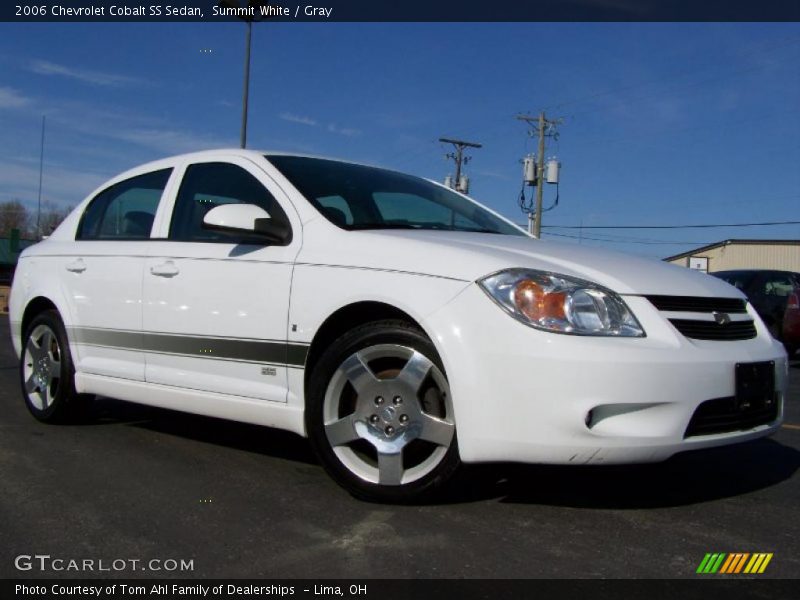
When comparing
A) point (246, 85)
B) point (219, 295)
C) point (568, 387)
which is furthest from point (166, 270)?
point (246, 85)

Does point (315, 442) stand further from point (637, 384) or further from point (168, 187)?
point (168, 187)

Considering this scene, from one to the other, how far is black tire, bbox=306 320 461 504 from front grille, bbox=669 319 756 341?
0.99 metres

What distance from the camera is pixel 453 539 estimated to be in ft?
9.62

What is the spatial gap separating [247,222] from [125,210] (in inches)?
61.9

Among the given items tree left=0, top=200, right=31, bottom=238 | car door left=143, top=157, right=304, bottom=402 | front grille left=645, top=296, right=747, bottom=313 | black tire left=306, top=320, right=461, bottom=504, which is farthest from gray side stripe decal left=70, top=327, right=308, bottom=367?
tree left=0, top=200, right=31, bottom=238

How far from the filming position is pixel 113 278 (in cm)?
458

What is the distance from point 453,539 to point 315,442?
2.84ft

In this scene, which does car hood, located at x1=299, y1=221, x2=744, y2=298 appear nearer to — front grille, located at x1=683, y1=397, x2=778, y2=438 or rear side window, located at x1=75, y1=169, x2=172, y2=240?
front grille, located at x1=683, y1=397, x2=778, y2=438

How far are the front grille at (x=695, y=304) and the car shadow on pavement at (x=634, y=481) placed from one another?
0.72 meters

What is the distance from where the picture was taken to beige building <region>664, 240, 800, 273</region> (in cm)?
5059

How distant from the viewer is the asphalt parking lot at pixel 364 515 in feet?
8.96

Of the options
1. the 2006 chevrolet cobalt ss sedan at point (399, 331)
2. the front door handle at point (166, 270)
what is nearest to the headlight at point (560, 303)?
the 2006 chevrolet cobalt ss sedan at point (399, 331)

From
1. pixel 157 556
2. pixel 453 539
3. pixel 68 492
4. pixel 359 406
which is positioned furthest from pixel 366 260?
pixel 68 492
